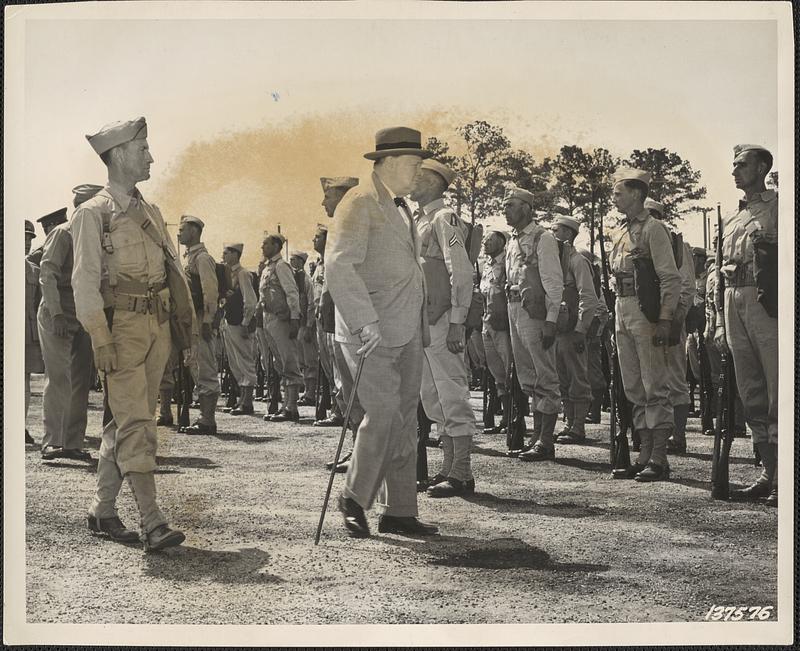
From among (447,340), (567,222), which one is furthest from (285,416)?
(567,222)

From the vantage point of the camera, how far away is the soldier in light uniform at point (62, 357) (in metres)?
8.08

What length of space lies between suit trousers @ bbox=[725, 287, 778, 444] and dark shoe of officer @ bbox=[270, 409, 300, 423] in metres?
4.27

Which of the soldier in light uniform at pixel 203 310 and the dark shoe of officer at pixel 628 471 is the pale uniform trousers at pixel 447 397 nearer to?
the dark shoe of officer at pixel 628 471

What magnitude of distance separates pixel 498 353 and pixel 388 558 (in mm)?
3843

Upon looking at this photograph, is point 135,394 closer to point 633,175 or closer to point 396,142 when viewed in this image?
point 396,142

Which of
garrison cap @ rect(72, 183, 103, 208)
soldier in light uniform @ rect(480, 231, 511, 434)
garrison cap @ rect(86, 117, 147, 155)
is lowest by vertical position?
soldier in light uniform @ rect(480, 231, 511, 434)

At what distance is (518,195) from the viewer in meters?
7.75

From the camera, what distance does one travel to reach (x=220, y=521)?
23.5ft

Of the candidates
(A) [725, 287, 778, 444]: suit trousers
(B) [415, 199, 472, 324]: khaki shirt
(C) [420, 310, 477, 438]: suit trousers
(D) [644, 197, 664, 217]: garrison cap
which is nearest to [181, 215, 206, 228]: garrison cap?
(B) [415, 199, 472, 324]: khaki shirt

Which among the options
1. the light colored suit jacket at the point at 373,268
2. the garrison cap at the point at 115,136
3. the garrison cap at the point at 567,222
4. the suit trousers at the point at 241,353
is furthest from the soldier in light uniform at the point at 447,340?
the suit trousers at the point at 241,353

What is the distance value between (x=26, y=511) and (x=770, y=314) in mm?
4169

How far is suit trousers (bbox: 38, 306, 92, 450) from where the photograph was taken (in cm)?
874

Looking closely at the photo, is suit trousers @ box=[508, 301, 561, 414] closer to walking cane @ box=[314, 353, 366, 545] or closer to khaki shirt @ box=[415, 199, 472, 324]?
khaki shirt @ box=[415, 199, 472, 324]

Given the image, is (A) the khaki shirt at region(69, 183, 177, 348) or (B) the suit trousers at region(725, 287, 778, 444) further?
(B) the suit trousers at region(725, 287, 778, 444)
